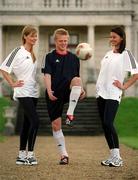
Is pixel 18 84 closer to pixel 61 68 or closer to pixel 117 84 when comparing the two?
pixel 61 68

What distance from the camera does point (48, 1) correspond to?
28031mm

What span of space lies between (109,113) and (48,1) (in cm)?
1942

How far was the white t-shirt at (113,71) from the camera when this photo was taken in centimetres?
930

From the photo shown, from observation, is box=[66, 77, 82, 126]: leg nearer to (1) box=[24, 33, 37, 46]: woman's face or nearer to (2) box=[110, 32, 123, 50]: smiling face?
(2) box=[110, 32, 123, 50]: smiling face

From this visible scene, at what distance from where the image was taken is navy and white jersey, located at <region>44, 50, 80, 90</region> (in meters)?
9.31

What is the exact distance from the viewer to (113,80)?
30.7 ft

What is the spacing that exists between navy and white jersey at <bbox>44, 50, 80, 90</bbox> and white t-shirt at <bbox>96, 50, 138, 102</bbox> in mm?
407

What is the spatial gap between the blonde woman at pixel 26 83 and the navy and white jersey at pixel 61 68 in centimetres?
35

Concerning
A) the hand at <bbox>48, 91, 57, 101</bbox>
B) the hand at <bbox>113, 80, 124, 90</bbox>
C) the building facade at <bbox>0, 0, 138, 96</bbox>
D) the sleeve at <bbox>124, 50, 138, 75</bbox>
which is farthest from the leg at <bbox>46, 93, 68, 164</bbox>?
the building facade at <bbox>0, 0, 138, 96</bbox>

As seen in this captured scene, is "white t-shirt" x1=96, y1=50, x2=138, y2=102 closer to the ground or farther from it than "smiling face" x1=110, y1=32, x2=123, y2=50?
closer to the ground

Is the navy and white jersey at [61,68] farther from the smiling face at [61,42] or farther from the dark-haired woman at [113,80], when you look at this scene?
the dark-haired woman at [113,80]

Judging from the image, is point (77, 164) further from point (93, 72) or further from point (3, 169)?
point (93, 72)

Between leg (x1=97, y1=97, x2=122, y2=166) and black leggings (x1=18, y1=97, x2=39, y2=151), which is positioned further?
black leggings (x1=18, y1=97, x2=39, y2=151)

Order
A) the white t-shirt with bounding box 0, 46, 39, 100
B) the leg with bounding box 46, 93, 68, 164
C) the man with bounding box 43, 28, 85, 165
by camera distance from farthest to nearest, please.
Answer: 1. the white t-shirt with bounding box 0, 46, 39, 100
2. the leg with bounding box 46, 93, 68, 164
3. the man with bounding box 43, 28, 85, 165
